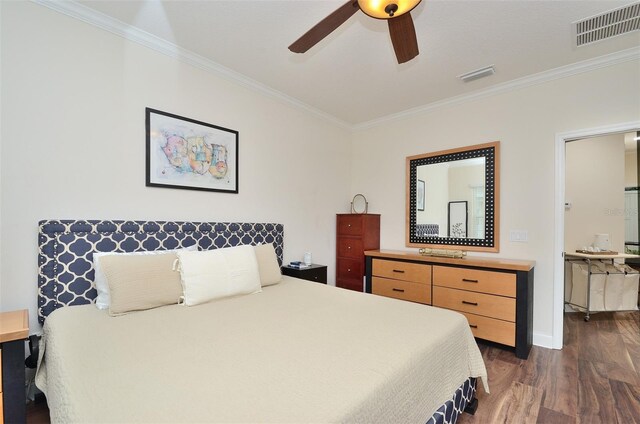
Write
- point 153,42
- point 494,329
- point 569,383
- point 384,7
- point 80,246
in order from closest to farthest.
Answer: point 384,7 → point 80,246 → point 569,383 → point 153,42 → point 494,329

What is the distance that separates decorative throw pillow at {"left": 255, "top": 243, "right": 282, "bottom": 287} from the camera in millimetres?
2525

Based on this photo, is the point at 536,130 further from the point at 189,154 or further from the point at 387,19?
the point at 189,154

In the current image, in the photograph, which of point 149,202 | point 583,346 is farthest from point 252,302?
point 583,346

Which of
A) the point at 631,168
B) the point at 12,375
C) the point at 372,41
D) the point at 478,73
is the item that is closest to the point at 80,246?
the point at 12,375

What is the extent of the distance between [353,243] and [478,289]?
159 cm

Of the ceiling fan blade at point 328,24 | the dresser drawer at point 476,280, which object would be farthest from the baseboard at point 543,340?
the ceiling fan blade at point 328,24

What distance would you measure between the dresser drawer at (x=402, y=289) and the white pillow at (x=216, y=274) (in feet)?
5.61

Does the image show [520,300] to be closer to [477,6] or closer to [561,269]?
[561,269]

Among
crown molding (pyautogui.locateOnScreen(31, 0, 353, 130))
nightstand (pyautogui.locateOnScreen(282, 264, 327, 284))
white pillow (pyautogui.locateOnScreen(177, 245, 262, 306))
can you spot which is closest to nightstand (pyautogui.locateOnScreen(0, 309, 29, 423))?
white pillow (pyautogui.locateOnScreen(177, 245, 262, 306))

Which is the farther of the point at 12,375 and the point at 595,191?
the point at 595,191

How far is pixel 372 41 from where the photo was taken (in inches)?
94.0

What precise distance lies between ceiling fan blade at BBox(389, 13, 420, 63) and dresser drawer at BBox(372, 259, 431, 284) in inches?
85.2

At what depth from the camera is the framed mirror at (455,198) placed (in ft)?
10.5

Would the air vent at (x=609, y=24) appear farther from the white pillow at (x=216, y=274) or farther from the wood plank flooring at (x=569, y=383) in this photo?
the white pillow at (x=216, y=274)
